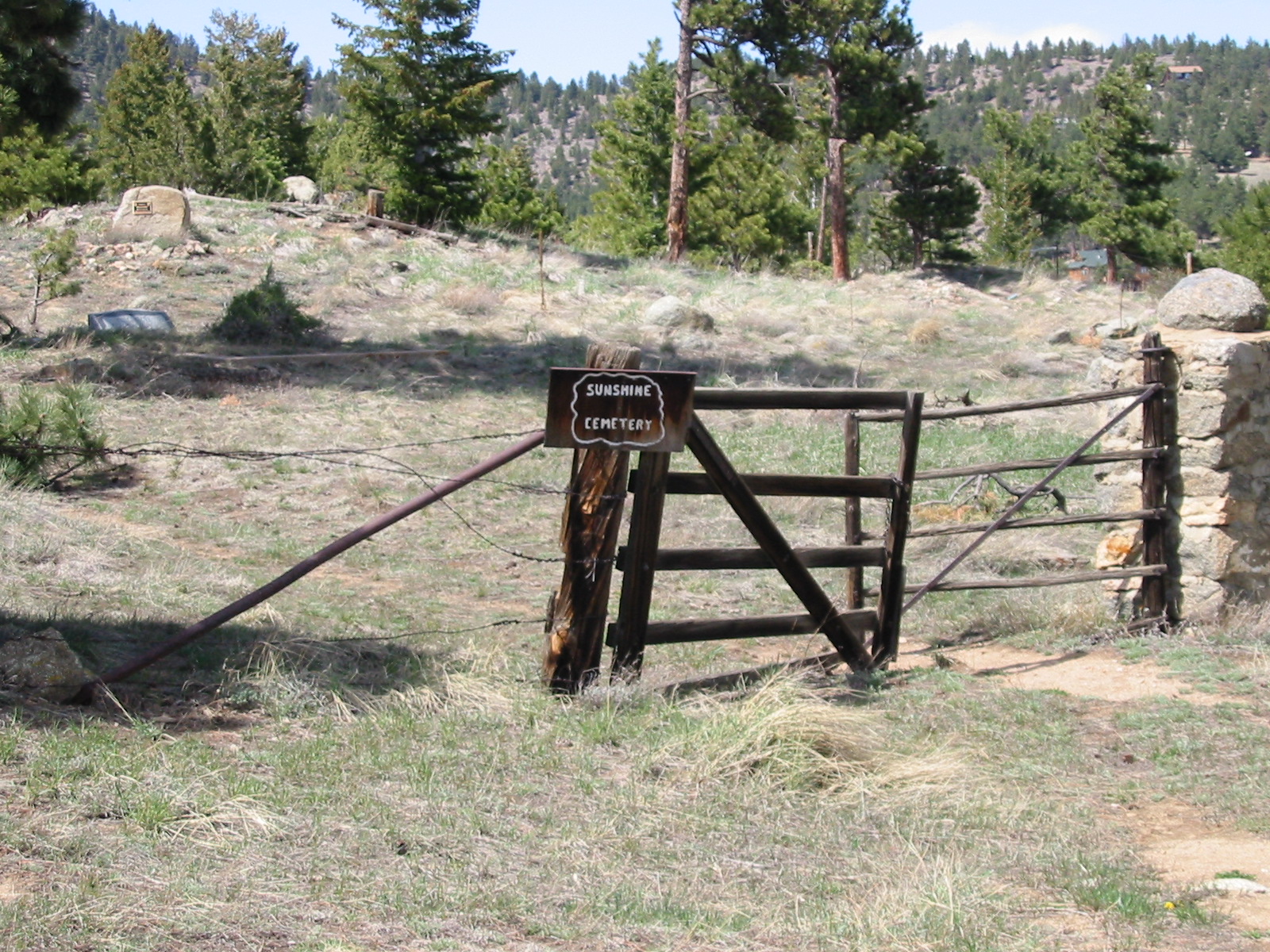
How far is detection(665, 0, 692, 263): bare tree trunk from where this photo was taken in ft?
91.2

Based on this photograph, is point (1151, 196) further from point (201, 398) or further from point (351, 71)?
point (201, 398)

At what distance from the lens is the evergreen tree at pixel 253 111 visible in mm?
29766

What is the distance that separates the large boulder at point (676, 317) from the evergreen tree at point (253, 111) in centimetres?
1081

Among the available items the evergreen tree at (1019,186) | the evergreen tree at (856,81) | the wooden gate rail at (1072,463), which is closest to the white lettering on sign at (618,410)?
the wooden gate rail at (1072,463)

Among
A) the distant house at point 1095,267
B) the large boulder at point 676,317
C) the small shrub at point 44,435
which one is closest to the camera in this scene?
the small shrub at point 44,435

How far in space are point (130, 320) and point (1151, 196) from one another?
33341 millimetres

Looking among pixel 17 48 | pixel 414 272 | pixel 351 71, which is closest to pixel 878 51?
pixel 351 71

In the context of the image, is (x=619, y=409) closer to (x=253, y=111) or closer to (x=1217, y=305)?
(x=1217, y=305)

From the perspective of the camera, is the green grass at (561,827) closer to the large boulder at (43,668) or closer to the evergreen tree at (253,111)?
the large boulder at (43,668)

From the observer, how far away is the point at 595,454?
5.52 meters

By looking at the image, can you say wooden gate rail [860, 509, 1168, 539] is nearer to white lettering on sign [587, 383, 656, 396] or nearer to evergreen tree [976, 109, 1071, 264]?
white lettering on sign [587, 383, 656, 396]

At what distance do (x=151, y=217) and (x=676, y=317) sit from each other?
915 centimetres

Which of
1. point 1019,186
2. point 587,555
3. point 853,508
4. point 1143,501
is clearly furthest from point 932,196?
point 587,555

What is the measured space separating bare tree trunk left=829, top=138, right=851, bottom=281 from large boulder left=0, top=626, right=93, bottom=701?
26613 millimetres
